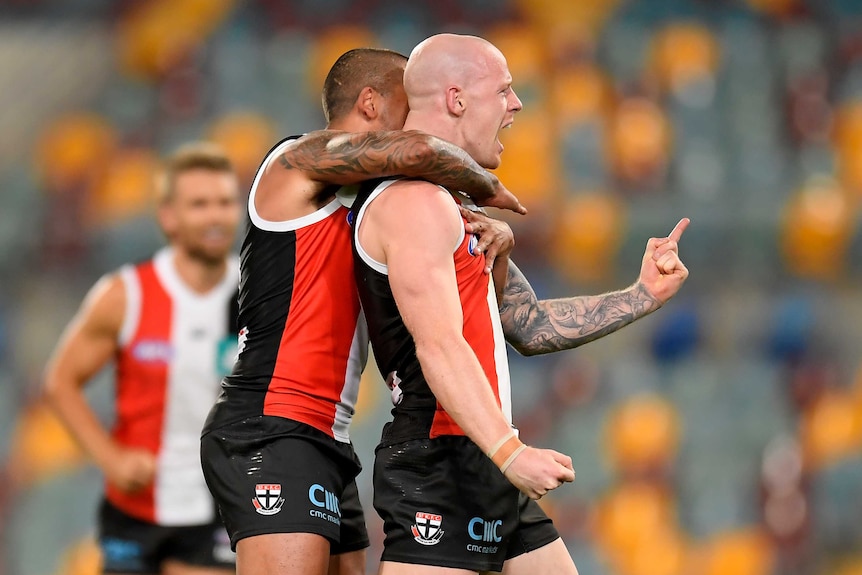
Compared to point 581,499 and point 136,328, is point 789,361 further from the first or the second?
point 136,328

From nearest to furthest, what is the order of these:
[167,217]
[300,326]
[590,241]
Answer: [300,326]
[167,217]
[590,241]

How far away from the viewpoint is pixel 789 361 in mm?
9586

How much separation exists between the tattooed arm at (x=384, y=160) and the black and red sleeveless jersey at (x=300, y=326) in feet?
0.59

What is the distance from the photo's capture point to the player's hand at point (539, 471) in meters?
3.00

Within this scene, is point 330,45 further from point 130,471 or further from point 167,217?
point 130,471

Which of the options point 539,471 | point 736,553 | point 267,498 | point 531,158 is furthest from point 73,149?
point 539,471

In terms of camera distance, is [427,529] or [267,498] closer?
[427,529]

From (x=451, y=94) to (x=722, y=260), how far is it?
650 cm

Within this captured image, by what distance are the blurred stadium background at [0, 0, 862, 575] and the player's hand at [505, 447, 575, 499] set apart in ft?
18.6

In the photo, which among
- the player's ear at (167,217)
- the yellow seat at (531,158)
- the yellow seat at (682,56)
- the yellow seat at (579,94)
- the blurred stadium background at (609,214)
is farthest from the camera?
the yellow seat at (682,56)

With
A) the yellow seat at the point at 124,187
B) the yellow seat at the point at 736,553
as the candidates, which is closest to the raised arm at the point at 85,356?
the yellow seat at the point at 124,187

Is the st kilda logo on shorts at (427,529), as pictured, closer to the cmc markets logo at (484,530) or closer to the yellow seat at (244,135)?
the cmc markets logo at (484,530)

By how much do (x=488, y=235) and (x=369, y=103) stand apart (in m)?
0.67

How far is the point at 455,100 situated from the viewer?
363 centimetres
